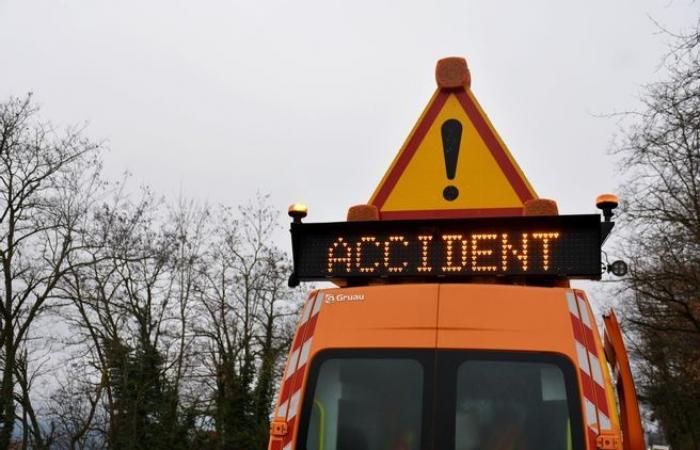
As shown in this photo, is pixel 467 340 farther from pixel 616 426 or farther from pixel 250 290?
pixel 250 290

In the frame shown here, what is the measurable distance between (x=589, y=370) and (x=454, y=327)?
638 millimetres

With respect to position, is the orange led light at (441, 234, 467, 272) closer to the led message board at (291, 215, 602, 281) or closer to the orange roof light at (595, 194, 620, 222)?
the led message board at (291, 215, 602, 281)

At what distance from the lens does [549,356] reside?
3.47 metres

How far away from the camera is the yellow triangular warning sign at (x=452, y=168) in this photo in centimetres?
471

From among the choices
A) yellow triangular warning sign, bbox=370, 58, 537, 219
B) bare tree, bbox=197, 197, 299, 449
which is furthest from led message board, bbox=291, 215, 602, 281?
bare tree, bbox=197, 197, 299, 449

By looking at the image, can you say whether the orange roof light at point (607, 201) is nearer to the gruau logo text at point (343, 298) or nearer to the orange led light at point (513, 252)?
the orange led light at point (513, 252)

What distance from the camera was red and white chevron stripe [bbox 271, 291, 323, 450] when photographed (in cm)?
367

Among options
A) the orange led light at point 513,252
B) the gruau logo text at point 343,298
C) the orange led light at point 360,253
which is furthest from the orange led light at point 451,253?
the gruau logo text at point 343,298

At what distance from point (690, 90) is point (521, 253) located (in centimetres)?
686

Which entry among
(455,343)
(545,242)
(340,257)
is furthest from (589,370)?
(340,257)

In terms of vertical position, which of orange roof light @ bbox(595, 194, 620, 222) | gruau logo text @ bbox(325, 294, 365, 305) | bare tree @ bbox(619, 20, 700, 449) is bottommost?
gruau logo text @ bbox(325, 294, 365, 305)

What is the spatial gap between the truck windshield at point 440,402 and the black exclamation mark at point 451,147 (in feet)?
4.89

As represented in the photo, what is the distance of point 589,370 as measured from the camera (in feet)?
11.2

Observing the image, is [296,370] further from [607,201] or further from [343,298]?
[607,201]
